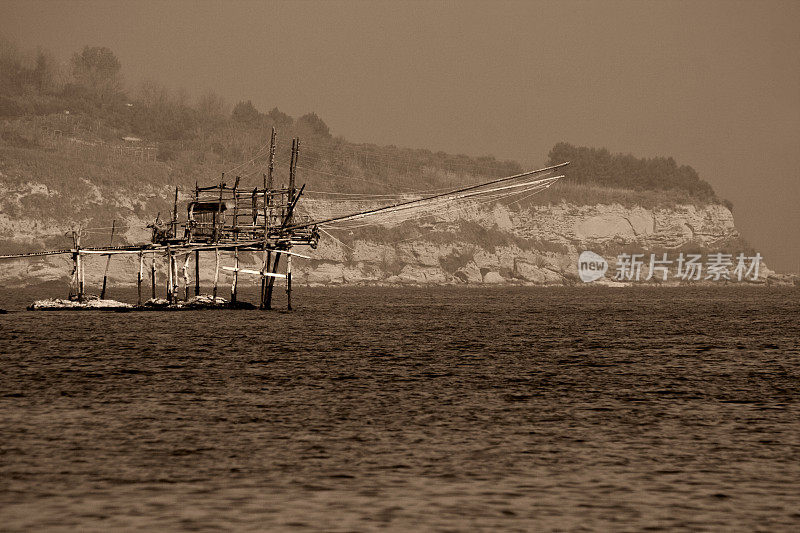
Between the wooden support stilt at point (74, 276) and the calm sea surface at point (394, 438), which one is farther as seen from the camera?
the wooden support stilt at point (74, 276)

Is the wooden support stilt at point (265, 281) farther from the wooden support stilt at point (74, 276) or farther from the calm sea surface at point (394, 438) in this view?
the calm sea surface at point (394, 438)

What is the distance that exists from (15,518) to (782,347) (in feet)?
123

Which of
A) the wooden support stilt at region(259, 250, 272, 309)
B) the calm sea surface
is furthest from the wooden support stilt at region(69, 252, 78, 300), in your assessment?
the calm sea surface

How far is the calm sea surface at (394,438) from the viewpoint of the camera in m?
13.4

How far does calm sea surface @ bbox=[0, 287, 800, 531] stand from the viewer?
13391mm

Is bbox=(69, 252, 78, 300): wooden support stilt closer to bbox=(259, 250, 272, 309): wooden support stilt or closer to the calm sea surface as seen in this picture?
bbox=(259, 250, 272, 309): wooden support stilt

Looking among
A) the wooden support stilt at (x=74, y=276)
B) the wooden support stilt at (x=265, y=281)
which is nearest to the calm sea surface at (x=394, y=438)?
the wooden support stilt at (x=265, y=281)

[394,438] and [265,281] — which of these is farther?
[265,281]

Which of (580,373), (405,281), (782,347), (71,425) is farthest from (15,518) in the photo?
(405,281)

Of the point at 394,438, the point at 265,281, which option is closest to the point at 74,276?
the point at 265,281

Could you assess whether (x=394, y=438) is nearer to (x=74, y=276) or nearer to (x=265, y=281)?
(x=265, y=281)

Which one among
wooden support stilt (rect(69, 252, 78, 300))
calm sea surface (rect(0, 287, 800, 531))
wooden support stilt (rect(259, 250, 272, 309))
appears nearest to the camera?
calm sea surface (rect(0, 287, 800, 531))

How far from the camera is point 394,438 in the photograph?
751 inches

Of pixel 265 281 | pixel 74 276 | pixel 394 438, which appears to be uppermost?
pixel 265 281
